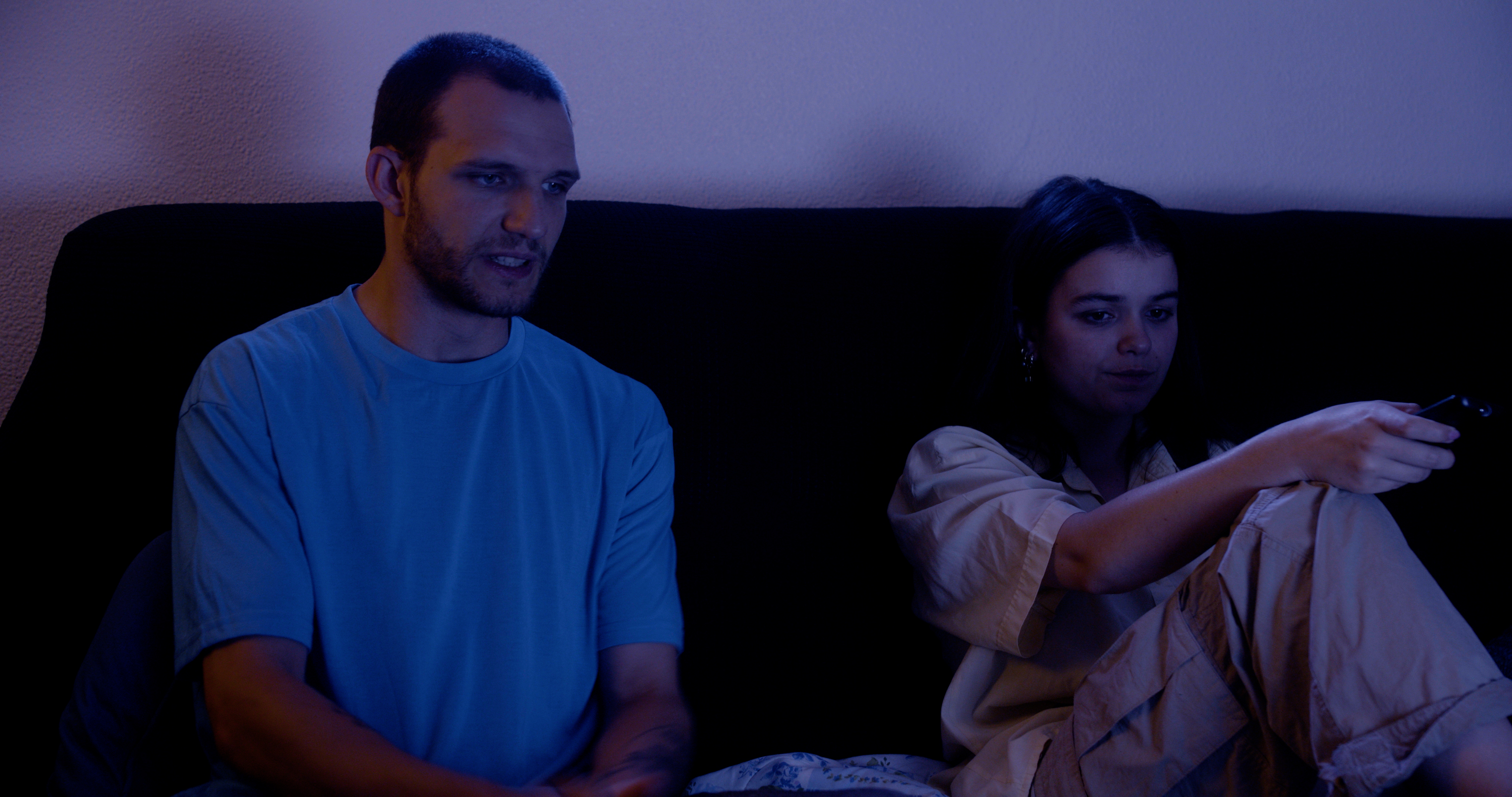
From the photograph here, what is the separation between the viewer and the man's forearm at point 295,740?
0.73m

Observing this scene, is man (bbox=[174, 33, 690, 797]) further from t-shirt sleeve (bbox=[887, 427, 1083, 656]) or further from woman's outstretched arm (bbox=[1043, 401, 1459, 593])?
woman's outstretched arm (bbox=[1043, 401, 1459, 593])

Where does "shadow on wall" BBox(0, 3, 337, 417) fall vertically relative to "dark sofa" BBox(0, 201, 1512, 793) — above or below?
above

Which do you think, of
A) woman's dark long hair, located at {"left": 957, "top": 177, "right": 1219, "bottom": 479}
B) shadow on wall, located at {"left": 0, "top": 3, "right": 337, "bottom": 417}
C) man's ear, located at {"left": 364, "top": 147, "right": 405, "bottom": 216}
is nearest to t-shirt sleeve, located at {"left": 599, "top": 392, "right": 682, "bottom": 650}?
man's ear, located at {"left": 364, "top": 147, "right": 405, "bottom": 216}

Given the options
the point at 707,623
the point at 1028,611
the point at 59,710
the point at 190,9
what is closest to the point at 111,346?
the point at 59,710

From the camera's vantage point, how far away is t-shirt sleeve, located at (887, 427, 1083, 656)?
1011mm


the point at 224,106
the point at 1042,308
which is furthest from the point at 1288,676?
the point at 224,106

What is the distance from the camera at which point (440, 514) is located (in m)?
0.89

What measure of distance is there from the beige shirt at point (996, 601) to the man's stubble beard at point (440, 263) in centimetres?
55

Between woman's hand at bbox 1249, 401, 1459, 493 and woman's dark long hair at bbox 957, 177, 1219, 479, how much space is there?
35 centimetres

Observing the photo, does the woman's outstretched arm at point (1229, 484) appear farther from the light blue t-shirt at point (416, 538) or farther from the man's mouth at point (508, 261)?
the man's mouth at point (508, 261)

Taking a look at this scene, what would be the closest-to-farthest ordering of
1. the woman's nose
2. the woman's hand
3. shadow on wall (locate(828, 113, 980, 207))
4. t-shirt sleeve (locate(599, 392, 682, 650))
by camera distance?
the woman's hand → t-shirt sleeve (locate(599, 392, 682, 650)) → the woman's nose → shadow on wall (locate(828, 113, 980, 207))

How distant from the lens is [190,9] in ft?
4.08

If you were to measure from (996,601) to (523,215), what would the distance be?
65 cm

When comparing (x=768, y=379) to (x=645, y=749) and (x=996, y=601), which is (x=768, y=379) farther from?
(x=645, y=749)
